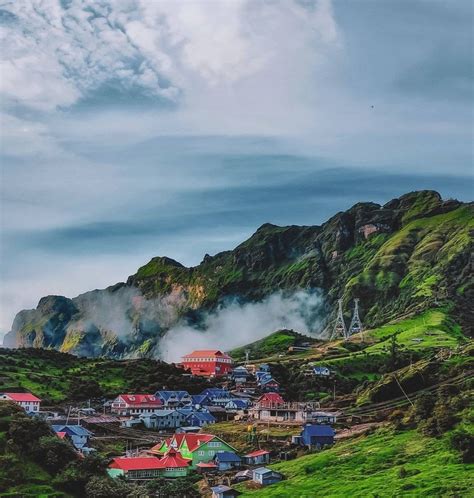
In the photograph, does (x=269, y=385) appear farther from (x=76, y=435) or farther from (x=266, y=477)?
(x=266, y=477)

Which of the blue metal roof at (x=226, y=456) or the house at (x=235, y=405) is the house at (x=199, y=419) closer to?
the house at (x=235, y=405)

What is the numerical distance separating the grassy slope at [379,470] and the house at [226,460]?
24.8ft

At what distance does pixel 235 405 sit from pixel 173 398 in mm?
14089

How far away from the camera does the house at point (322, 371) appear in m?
185

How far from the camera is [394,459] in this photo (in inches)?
3681

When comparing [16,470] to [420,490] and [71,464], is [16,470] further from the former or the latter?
[420,490]

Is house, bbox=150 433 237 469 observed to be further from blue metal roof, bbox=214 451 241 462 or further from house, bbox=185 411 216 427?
house, bbox=185 411 216 427

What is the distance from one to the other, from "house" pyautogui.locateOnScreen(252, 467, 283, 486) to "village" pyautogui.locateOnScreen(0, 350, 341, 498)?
0.43 ft

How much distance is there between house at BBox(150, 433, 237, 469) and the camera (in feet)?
369

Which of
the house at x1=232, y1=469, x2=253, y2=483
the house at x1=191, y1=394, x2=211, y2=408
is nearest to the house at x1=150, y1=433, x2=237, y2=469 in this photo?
the house at x1=232, y1=469, x2=253, y2=483

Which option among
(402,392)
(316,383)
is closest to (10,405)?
(402,392)

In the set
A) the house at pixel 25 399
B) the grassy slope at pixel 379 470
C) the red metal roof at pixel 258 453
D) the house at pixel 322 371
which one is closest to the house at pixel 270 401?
the red metal roof at pixel 258 453

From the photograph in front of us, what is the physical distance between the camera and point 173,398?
162m

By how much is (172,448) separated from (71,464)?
35.2 meters
